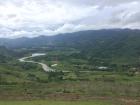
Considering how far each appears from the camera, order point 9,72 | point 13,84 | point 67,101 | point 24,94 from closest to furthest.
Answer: point 67,101
point 24,94
point 13,84
point 9,72

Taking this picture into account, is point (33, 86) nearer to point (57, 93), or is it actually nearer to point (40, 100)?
point (57, 93)

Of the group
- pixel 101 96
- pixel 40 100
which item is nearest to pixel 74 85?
pixel 101 96

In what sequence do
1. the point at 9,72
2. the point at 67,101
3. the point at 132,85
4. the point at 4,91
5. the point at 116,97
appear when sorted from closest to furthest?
the point at 67,101 < the point at 116,97 < the point at 4,91 < the point at 132,85 < the point at 9,72

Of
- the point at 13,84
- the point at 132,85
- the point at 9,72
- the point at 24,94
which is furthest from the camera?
the point at 9,72

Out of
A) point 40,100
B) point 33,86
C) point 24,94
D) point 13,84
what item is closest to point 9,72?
point 13,84

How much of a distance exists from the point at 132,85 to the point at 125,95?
75.2 ft

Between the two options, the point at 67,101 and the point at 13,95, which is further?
the point at 13,95

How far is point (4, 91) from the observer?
11019 centimetres

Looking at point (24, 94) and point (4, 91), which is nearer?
point (24, 94)

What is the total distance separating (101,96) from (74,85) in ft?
85.7

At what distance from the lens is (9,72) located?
161500 mm

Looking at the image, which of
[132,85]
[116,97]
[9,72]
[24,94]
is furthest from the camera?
[9,72]

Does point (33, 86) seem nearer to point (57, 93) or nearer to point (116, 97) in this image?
point (57, 93)

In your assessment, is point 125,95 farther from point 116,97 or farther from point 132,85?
point 132,85
